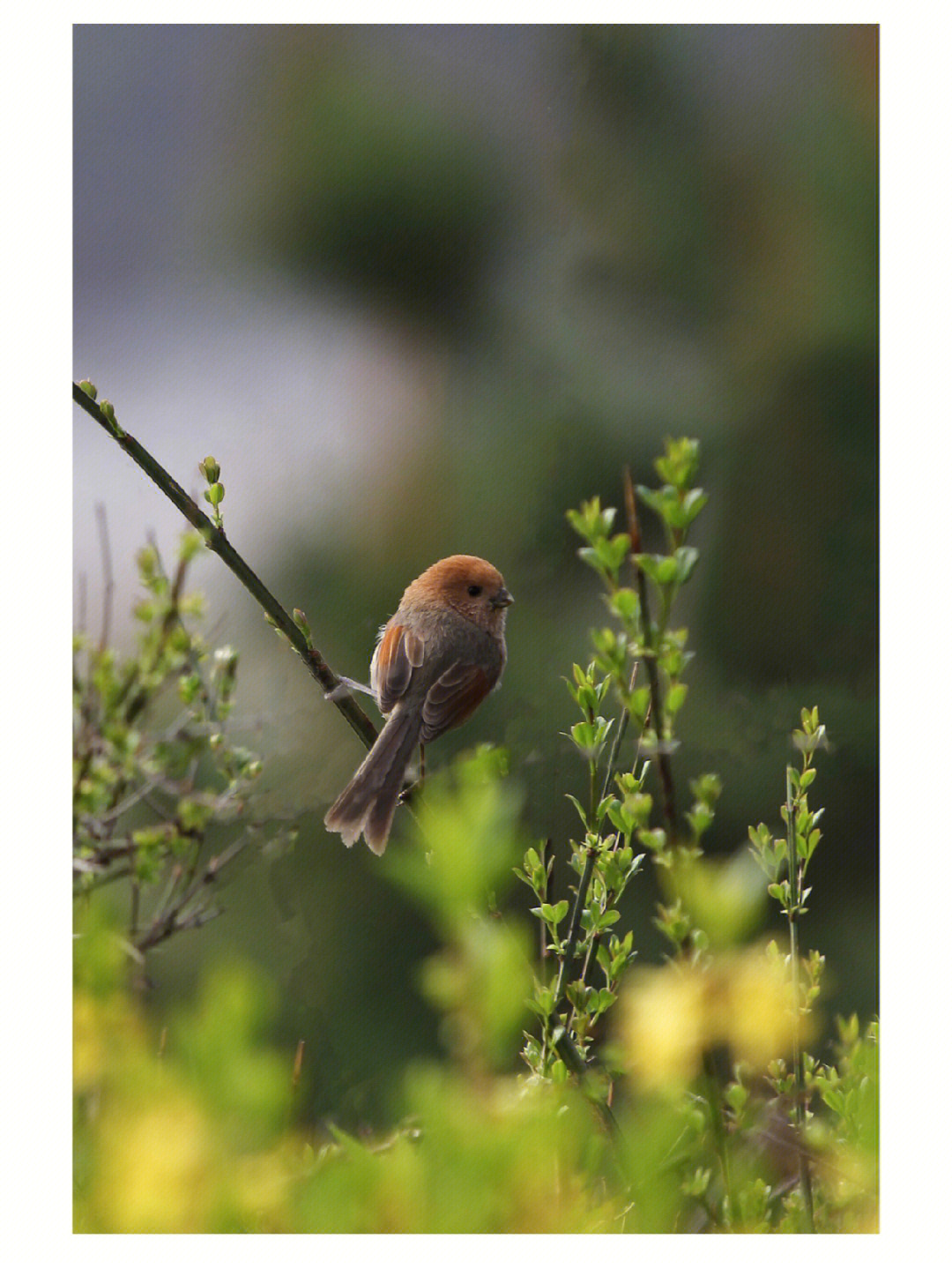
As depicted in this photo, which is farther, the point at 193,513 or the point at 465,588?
the point at 465,588

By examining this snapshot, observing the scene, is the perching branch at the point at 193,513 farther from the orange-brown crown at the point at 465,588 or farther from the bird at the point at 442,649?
the orange-brown crown at the point at 465,588

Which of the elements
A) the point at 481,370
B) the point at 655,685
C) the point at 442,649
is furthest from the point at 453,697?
the point at 655,685

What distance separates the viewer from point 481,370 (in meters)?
2.60

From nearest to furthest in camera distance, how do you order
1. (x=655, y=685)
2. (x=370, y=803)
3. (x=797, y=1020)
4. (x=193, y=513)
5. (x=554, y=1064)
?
1. (x=655, y=685)
2. (x=554, y=1064)
3. (x=797, y=1020)
4. (x=193, y=513)
5. (x=370, y=803)

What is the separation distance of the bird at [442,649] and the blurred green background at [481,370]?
57 mm

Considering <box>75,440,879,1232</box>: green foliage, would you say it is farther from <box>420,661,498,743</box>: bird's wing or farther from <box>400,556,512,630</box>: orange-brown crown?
<box>400,556,512,630</box>: orange-brown crown

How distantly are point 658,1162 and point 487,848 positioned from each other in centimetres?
33

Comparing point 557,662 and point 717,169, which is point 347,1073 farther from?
point 717,169

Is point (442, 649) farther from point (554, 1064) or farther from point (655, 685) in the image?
point (655, 685)

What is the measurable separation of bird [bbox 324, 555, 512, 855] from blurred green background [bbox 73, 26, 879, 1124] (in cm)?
6

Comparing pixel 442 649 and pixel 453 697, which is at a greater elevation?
pixel 442 649

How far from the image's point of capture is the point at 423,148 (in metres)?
2.38

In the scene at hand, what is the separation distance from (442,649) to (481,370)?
60 cm
